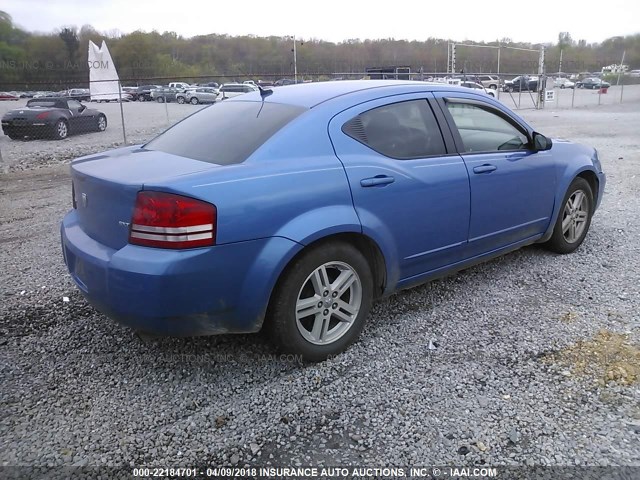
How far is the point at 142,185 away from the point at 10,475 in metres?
1.45

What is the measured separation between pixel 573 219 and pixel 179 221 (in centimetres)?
391

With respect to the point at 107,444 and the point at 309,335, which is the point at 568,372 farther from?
the point at 107,444

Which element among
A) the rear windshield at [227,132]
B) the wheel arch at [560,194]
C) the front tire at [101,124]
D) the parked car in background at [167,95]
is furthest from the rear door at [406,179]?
the parked car in background at [167,95]

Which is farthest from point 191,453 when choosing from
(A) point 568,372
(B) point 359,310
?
(A) point 568,372

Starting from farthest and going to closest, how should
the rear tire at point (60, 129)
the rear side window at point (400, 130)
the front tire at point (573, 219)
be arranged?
the rear tire at point (60, 129) → the front tire at point (573, 219) → the rear side window at point (400, 130)

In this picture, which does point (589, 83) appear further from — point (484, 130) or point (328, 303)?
point (328, 303)

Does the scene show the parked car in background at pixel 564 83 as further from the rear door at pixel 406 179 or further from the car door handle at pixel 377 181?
the car door handle at pixel 377 181

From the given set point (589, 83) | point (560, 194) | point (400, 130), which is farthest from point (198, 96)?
point (589, 83)

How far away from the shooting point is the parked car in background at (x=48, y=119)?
15844mm

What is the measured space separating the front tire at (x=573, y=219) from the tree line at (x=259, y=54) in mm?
46762

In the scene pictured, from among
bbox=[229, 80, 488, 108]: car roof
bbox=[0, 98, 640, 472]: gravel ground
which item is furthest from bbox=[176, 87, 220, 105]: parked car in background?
bbox=[0, 98, 640, 472]: gravel ground

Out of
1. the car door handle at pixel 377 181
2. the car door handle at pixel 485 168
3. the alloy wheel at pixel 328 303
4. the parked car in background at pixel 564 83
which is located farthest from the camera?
the parked car in background at pixel 564 83

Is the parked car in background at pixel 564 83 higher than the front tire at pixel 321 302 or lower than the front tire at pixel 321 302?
higher

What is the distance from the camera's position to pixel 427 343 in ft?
11.2
